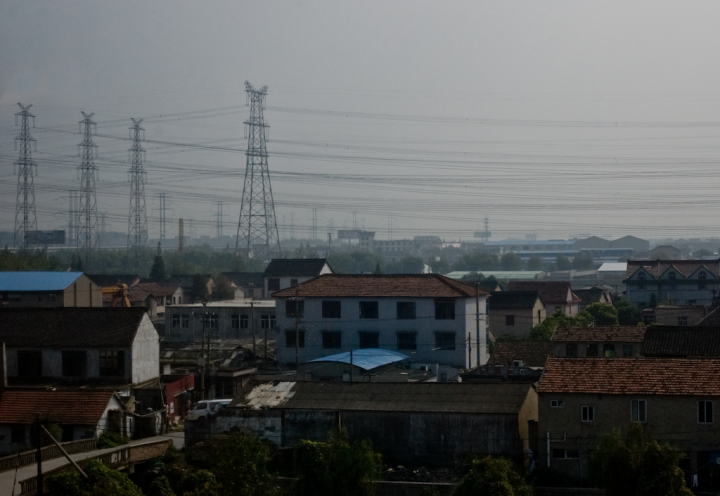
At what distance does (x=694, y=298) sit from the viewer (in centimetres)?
4981

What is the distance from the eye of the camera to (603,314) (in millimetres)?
43375

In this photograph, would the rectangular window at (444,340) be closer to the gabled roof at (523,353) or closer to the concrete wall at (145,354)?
the gabled roof at (523,353)

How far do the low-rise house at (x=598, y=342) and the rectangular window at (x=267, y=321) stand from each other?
12600 millimetres

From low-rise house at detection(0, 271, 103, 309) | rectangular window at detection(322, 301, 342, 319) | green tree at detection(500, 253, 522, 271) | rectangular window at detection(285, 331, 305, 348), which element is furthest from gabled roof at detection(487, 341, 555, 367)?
green tree at detection(500, 253, 522, 271)

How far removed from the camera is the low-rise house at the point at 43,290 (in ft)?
141

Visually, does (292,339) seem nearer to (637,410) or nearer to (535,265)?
(637,410)

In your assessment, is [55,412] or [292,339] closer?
[55,412]

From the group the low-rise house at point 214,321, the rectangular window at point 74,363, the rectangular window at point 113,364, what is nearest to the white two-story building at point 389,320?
the low-rise house at point 214,321

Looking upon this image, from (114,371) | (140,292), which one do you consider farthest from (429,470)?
(140,292)

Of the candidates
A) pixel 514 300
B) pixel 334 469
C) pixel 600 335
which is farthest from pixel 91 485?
pixel 514 300

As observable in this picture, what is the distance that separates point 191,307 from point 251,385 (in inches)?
642

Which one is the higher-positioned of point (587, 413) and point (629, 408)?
point (629, 408)

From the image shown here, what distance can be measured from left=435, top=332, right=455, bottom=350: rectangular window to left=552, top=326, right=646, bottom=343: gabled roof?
3717mm

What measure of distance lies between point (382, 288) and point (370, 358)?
505 centimetres
